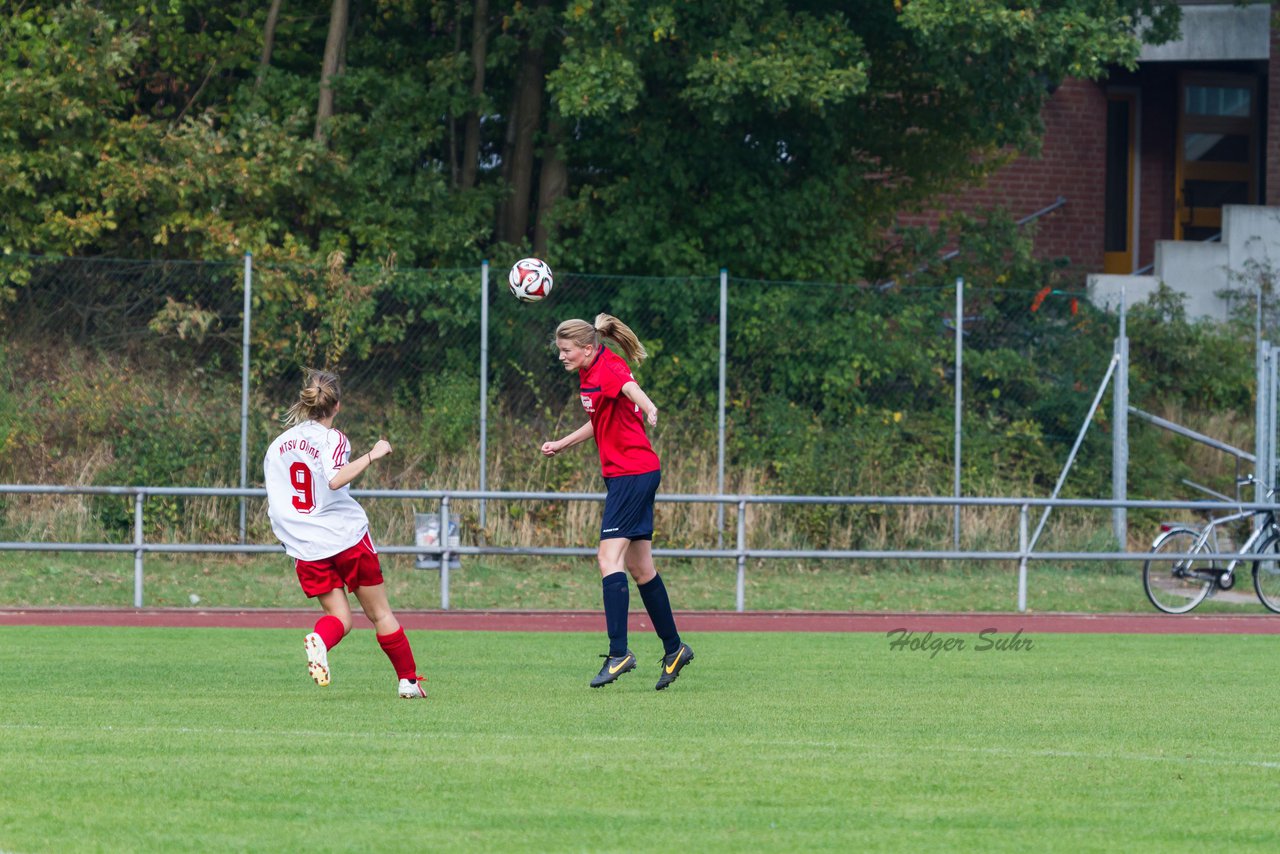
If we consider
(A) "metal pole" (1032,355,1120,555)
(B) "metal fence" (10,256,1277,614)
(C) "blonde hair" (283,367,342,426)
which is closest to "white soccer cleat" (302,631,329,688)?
(C) "blonde hair" (283,367,342,426)

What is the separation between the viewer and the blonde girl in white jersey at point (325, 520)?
8641 mm

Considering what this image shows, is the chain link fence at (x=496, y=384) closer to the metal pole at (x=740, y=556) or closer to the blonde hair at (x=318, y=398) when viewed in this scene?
the metal pole at (x=740, y=556)

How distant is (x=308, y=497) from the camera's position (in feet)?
28.6

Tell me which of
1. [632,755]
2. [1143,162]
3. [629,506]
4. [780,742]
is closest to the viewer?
[632,755]

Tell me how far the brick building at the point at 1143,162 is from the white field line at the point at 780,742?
70.7 ft

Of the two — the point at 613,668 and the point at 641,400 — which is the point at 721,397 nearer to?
the point at 613,668

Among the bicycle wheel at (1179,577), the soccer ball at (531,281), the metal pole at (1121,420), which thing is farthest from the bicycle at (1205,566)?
the soccer ball at (531,281)

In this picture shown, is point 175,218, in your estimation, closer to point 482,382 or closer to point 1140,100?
point 482,382

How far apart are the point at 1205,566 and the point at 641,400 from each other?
9237 mm

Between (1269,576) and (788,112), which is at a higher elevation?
(788,112)

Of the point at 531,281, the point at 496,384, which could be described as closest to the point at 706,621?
the point at 531,281

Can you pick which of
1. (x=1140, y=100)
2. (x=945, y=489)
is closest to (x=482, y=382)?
(x=945, y=489)

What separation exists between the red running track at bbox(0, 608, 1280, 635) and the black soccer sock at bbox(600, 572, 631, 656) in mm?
4237

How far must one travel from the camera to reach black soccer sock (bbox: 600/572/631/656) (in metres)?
9.44
